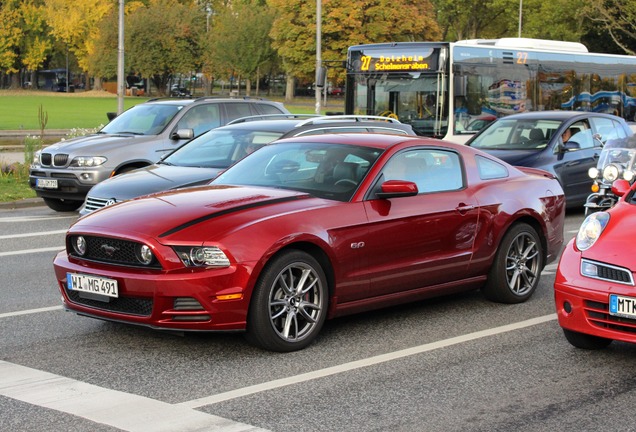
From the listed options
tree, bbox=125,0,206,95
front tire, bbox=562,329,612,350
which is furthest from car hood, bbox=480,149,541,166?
tree, bbox=125,0,206,95

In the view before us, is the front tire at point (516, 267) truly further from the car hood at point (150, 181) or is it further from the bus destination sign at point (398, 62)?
the bus destination sign at point (398, 62)

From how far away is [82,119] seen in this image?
53344 mm

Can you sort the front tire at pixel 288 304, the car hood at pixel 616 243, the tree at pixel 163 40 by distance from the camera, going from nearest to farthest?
the car hood at pixel 616 243, the front tire at pixel 288 304, the tree at pixel 163 40

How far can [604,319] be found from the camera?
6.71m

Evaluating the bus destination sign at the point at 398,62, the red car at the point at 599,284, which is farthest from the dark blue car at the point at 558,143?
the red car at the point at 599,284

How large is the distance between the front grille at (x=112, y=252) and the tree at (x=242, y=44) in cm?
9043

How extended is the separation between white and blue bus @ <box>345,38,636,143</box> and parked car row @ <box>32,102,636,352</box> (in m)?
11.9

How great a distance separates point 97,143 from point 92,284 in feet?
29.8

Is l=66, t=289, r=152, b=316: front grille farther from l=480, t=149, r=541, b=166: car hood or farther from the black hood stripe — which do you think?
l=480, t=149, r=541, b=166: car hood

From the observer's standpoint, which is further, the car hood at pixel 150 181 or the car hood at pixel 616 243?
the car hood at pixel 150 181

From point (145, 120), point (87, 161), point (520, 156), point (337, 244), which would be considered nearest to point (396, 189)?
point (337, 244)

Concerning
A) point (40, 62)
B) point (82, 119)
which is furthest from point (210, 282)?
point (40, 62)

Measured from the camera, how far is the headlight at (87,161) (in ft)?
51.3

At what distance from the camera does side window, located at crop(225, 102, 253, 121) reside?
17.0 meters
